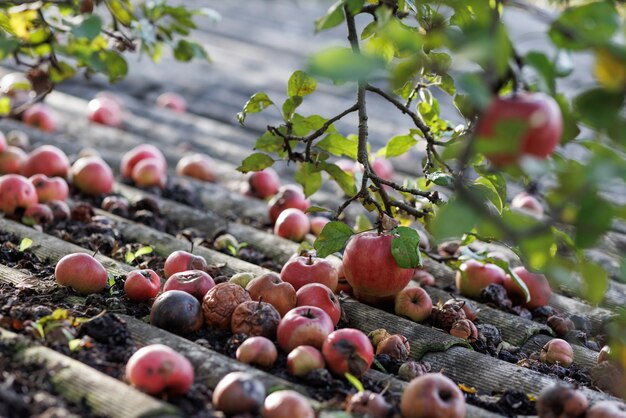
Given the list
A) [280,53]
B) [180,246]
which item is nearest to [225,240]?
[180,246]

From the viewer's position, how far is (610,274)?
3170mm

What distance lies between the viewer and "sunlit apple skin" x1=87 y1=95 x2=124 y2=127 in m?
4.79

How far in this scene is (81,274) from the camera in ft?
7.96

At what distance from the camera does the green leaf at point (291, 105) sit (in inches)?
102

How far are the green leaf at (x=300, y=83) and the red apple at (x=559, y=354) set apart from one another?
3.59 feet

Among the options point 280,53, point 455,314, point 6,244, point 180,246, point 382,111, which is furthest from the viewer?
point 280,53

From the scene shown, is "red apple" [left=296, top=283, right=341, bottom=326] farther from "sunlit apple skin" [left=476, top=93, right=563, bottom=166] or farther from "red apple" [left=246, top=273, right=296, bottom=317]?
"sunlit apple skin" [left=476, top=93, right=563, bottom=166]

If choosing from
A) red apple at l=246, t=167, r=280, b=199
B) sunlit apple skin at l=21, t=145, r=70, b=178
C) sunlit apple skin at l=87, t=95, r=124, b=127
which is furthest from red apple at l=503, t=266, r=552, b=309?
sunlit apple skin at l=87, t=95, r=124, b=127

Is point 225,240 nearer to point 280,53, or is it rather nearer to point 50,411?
point 50,411

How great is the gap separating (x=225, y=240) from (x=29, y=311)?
1044 millimetres

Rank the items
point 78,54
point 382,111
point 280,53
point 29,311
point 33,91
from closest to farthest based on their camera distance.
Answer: point 29,311 → point 78,54 → point 33,91 → point 382,111 → point 280,53

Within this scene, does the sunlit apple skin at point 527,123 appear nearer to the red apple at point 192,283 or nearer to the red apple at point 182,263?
the red apple at point 192,283

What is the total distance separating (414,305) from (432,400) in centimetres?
76

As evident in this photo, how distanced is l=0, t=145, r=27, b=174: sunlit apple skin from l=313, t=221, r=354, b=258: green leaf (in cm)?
186
